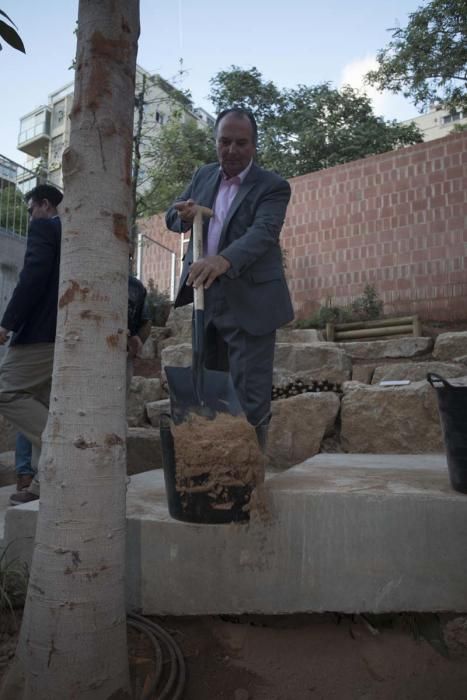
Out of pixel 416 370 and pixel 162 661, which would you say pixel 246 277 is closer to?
pixel 162 661

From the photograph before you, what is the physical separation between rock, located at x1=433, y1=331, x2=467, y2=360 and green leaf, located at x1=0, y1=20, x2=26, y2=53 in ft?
15.1

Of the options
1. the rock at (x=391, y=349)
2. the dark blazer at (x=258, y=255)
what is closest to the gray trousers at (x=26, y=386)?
the dark blazer at (x=258, y=255)

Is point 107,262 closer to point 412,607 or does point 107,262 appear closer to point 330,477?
point 330,477

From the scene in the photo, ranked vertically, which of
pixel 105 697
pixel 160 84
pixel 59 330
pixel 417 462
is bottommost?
pixel 105 697

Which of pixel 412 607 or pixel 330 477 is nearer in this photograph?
pixel 412 607

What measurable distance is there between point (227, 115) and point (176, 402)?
1258 millimetres

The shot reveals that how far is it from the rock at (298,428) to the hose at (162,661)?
2.26m

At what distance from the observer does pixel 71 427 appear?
1347 mm

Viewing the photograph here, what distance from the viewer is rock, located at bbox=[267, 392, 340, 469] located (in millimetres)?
3850

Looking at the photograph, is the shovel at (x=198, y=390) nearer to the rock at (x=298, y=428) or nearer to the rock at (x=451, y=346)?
the rock at (x=298, y=428)

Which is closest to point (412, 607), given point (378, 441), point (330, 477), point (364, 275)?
point (330, 477)

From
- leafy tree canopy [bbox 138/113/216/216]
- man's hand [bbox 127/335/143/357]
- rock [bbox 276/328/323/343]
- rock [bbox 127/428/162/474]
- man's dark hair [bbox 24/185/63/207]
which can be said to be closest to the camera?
man's dark hair [bbox 24/185/63/207]

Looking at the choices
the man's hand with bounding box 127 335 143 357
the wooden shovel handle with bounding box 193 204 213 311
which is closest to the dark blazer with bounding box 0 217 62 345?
the man's hand with bounding box 127 335 143 357

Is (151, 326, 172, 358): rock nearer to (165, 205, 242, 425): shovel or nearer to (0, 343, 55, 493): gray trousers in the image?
(0, 343, 55, 493): gray trousers
